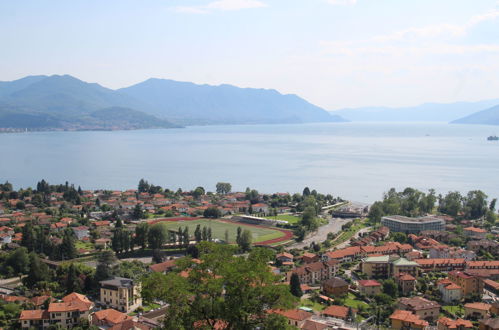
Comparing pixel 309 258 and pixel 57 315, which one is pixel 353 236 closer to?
pixel 309 258

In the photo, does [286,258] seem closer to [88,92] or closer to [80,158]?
[80,158]

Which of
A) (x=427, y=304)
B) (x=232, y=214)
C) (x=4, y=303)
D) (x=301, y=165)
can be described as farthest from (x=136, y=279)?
(x=301, y=165)

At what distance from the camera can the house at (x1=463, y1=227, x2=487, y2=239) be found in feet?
72.8

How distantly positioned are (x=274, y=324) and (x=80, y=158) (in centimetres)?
5873

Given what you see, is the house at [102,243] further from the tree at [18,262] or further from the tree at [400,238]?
the tree at [400,238]

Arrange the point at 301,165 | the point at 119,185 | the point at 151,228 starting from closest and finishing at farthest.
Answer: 1. the point at 151,228
2. the point at 119,185
3. the point at 301,165

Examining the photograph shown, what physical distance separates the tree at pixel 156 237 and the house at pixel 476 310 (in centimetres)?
1108

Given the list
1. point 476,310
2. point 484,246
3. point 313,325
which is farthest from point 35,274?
point 484,246

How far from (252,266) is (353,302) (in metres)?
9.12

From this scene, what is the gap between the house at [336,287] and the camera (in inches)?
577

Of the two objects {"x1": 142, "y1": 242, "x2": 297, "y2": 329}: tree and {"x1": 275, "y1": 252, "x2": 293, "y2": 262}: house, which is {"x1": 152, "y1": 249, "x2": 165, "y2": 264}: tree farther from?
{"x1": 142, "y1": 242, "x2": 297, "y2": 329}: tree

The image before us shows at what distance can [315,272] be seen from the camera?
16.2m

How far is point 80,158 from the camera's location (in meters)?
60.5

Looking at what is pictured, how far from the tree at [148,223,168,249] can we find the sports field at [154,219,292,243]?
119 inches
